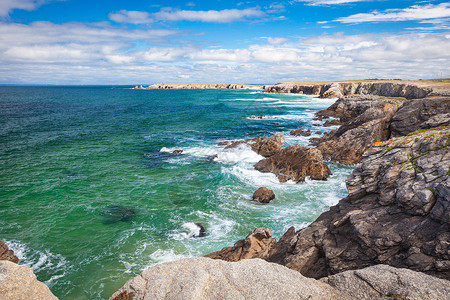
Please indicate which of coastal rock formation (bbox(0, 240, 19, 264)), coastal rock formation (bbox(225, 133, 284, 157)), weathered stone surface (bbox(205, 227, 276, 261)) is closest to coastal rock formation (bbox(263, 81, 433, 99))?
coastal rock formation (bbox(225, 133, 284, 157))

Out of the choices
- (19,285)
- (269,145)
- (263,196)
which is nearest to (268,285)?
(19,285)

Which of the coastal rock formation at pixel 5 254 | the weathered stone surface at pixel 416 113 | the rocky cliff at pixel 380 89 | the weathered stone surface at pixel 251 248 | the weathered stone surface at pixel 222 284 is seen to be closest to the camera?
the weathered stone surface at pixel 222 284

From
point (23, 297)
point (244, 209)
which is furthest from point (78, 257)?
point (244, 209)

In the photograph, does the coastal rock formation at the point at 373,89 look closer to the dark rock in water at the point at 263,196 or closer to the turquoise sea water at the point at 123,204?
the turquoise sea water at the point at 123,204

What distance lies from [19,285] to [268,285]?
8.45 meters

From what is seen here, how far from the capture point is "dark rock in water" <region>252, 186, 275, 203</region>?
26.2 meters

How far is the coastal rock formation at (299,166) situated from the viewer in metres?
31.0

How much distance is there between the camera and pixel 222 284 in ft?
29.5

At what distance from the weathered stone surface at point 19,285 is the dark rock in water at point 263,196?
2007 centimetres

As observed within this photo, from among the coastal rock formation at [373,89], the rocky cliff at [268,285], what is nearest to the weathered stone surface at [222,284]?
the rocky cliff at [268,285]

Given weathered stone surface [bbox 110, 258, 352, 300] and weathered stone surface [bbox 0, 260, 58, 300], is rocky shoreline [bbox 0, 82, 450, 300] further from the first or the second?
weathered stone surface [bbox 0, 260, 58, 300]

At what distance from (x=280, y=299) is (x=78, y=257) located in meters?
17.0

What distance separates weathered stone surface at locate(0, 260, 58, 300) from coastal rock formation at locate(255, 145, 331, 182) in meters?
26.3

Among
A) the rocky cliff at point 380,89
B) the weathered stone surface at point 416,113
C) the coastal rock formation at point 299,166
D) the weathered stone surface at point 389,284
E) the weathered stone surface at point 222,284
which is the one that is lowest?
the coastal rock formation at point 299,166
